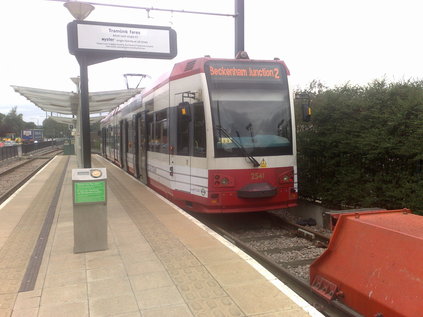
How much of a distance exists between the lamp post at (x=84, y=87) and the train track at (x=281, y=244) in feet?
10.1

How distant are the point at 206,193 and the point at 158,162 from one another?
121 inches

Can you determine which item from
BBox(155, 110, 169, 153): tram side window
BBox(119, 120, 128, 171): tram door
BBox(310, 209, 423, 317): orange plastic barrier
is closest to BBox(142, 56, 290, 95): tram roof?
BBox(155, 110, 169, 153): tram side window

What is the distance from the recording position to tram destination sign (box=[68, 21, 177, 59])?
19.1 feet

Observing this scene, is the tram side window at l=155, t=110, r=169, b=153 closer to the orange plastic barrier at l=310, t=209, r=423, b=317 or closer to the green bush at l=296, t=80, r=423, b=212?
the green bush at l=296, t=80, r=423, b=212

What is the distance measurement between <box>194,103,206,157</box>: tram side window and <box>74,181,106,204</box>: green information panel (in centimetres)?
258

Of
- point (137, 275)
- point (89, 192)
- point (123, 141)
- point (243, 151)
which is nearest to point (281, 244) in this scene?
point (243, 151)

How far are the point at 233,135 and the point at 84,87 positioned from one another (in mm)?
2934

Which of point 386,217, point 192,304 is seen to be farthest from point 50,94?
point 386,217

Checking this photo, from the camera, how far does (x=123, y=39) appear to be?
6301mm

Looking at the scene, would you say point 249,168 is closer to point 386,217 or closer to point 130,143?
point 386,217

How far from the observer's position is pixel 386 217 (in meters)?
4.10

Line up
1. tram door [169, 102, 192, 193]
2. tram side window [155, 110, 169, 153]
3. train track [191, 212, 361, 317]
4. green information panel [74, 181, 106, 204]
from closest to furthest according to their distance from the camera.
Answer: train track [191, 212, 361, 317]
green information panel [74, 181, 106, 204]
tram door [169, 102, 192, 193]
tram side window [155, 110, 169, 153]

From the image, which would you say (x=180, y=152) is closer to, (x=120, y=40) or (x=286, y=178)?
(x=286, y=178)

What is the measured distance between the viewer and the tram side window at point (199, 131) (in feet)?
24.2
